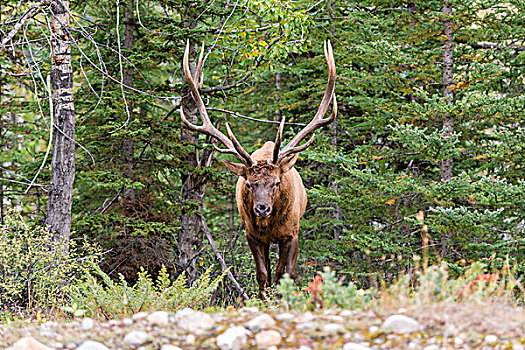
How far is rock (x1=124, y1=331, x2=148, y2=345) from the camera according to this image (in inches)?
118

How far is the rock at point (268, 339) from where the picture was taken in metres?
2.85

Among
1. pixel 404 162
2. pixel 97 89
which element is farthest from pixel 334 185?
pixel 97 89

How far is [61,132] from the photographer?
21.5ft

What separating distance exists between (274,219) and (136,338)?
3.41 m

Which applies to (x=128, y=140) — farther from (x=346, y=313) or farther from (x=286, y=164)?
(x=346, y=313)

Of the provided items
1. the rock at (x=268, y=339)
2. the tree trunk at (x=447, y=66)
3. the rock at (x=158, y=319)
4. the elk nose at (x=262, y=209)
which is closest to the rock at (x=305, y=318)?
the rock at (x=268, y=339)

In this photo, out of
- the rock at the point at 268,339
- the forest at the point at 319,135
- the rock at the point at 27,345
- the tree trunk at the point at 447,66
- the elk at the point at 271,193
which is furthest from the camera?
the tree trunk at the point at 447,66

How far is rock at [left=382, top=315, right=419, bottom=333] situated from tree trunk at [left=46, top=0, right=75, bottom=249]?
15.6 ft

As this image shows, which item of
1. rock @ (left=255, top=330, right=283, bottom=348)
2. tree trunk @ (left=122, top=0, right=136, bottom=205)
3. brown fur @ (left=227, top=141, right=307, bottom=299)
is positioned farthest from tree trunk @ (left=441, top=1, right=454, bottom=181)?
rock @ (left=255, top=330, right=283, bottom=348)

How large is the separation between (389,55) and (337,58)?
177cm

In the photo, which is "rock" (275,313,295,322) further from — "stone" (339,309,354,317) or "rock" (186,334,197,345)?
"rock" (186,334,197,345)

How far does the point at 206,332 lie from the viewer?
3072 mm

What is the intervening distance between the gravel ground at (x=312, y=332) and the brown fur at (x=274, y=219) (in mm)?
2874

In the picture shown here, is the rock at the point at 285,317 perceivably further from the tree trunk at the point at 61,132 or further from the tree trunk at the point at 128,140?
the tree trunk at the point at 128,140
